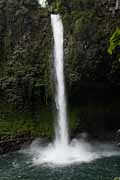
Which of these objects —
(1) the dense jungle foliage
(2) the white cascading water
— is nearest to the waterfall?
(2) the white cascading water

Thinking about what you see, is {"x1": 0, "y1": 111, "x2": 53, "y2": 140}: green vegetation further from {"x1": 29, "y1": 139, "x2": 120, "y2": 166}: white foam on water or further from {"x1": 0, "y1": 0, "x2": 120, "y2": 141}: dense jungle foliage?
{"x1": 29, "y1": 139, "x2": 120, "y2": 166}: white foam on water

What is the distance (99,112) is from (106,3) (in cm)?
435

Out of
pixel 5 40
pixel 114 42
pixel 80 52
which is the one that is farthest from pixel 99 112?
pixel 114 42

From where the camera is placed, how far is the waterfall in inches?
585

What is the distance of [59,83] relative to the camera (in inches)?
601

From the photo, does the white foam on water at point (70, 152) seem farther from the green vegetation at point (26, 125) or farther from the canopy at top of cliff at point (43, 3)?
the canopy at top of cliff at point (43, 3)

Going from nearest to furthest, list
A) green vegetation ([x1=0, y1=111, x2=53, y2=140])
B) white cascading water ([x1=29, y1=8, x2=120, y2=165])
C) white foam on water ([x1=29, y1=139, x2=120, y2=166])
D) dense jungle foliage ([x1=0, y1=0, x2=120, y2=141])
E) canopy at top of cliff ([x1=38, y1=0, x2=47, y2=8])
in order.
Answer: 1. white foam on water ([x1=29, y1=139, x2=120, y2=166])
2. white cascading water ([x1=29, y1=8, x2=120, y2=165])
3. dense jungle foliage ([x1=0, y1=0, x2=120, y2=141])
4. green vegetation ([x1=0, y1=111, x2=53, y2=140])
5. canopy at top of cliff ([x1=38, y1=0, x2=47, y2=8])

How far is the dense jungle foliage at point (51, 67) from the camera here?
46.5 feet

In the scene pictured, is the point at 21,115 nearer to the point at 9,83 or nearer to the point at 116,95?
the point at 9,83

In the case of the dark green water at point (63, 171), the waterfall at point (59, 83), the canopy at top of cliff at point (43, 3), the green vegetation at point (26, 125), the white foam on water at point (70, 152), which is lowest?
the white foam on water at point (70, 152)

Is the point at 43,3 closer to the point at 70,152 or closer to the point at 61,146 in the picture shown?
the point at 61,146

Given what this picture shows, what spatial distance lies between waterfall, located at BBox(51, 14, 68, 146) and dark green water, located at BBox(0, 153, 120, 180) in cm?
291

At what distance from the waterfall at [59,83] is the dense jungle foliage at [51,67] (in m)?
0.25

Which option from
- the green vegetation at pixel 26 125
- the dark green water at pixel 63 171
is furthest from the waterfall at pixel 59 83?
the dark green water at pixel 63 171
